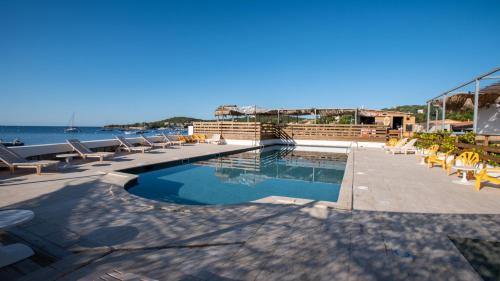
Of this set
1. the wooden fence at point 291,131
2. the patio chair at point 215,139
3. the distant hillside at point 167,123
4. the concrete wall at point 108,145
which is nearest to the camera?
the concrete wall at point 108,145

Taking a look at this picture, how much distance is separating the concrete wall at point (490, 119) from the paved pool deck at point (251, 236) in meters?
13.2

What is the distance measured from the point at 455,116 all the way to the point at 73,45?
4474 centimetres

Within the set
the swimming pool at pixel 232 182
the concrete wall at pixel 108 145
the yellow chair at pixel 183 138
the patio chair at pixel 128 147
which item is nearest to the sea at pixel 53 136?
the yellow chair at pixel 183 138

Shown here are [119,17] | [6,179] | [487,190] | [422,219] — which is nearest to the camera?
[422,219]

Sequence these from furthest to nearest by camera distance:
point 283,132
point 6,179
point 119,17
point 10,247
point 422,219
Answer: point 283,132 < point 119,17 < point 6,179 < point 422,219 < point 10,247

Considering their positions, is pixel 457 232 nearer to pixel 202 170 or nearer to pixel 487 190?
pixel 487 190

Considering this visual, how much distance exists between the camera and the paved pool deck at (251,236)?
221 centimetres

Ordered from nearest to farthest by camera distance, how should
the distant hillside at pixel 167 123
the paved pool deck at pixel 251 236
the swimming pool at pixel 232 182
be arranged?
the paved pool deck at pixel 251 236
the swimming pool at pixel 232 182
the distant hillside at pixel 167 123

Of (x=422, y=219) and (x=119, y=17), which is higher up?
(x=119, y=17)

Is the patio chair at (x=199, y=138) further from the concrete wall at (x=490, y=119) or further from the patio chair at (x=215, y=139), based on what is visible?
the concrete wall at (x=490, y=119)

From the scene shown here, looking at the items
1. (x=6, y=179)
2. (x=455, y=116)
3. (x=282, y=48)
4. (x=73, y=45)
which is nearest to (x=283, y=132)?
(x=282, y=48)

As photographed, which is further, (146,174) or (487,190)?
(146,174)

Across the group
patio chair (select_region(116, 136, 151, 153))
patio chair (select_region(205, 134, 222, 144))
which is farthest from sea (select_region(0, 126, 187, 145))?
patio chair (select_region(116, 136, 151, 153))

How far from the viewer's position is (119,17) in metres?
13.5
